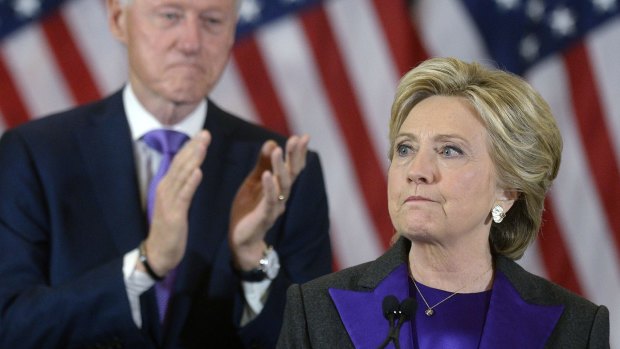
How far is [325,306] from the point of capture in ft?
8.31

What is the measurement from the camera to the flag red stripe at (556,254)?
14.5ft

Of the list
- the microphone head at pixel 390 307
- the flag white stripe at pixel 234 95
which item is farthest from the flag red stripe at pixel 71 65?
the microphone head at pixel 390 307

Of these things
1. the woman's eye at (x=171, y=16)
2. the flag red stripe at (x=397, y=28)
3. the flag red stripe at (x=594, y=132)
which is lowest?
the flag red stripe at (x=594, y=132)

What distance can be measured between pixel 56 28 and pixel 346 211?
122 centimetres

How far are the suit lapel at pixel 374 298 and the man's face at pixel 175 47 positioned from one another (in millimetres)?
833

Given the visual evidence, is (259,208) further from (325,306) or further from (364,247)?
(364,247)

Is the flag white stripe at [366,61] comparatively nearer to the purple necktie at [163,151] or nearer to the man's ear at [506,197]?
the purple necktie at [163,151]

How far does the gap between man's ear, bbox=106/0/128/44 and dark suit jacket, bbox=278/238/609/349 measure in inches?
41.7

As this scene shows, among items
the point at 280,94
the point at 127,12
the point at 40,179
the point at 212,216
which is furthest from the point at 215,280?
the point at 280,94

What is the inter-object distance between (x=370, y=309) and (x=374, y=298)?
0.03 meters

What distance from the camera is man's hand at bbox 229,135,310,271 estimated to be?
2.96m

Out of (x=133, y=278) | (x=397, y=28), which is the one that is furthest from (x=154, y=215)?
(x=397, y=28)

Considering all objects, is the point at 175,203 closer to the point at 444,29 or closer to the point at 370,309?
the point at 370,309

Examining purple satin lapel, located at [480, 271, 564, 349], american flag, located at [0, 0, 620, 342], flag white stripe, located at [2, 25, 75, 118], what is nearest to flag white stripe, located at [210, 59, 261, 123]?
american flag, located at [0, 0, 620, 342]
